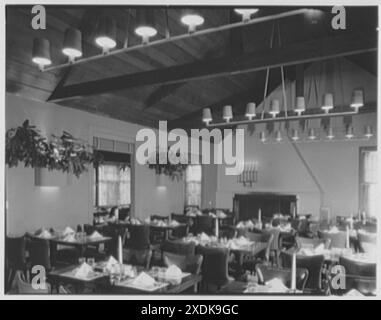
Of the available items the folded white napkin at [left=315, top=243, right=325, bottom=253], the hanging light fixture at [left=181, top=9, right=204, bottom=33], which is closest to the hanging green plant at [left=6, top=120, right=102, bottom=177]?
the hanging light fixture at [left=181, top=9, right=204, bottom=33]

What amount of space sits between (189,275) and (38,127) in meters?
4.43

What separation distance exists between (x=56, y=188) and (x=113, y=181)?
1.97 metres

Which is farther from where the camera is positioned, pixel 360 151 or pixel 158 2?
pixel 360 151

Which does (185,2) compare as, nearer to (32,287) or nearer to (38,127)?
(32,287)

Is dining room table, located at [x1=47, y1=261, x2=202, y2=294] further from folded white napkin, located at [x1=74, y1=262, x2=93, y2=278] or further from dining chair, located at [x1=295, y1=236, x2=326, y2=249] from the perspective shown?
dining chair, located at [x1=295, y1=236, x2=326, y2=249]

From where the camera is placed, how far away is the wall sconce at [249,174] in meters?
11.2

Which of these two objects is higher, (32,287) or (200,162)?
(200,162)

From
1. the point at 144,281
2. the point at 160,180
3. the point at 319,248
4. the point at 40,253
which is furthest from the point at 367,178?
the point at 144,281

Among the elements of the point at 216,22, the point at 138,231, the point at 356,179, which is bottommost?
the point at 138,231

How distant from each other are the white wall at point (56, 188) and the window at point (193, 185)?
2422 mm

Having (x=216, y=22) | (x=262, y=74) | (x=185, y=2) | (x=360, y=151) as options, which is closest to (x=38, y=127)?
(x=216, y=22)

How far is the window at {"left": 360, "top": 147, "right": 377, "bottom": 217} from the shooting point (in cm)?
987

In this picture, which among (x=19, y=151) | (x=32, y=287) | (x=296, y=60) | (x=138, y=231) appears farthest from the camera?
(x=138, y=231)

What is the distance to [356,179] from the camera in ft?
32.9
